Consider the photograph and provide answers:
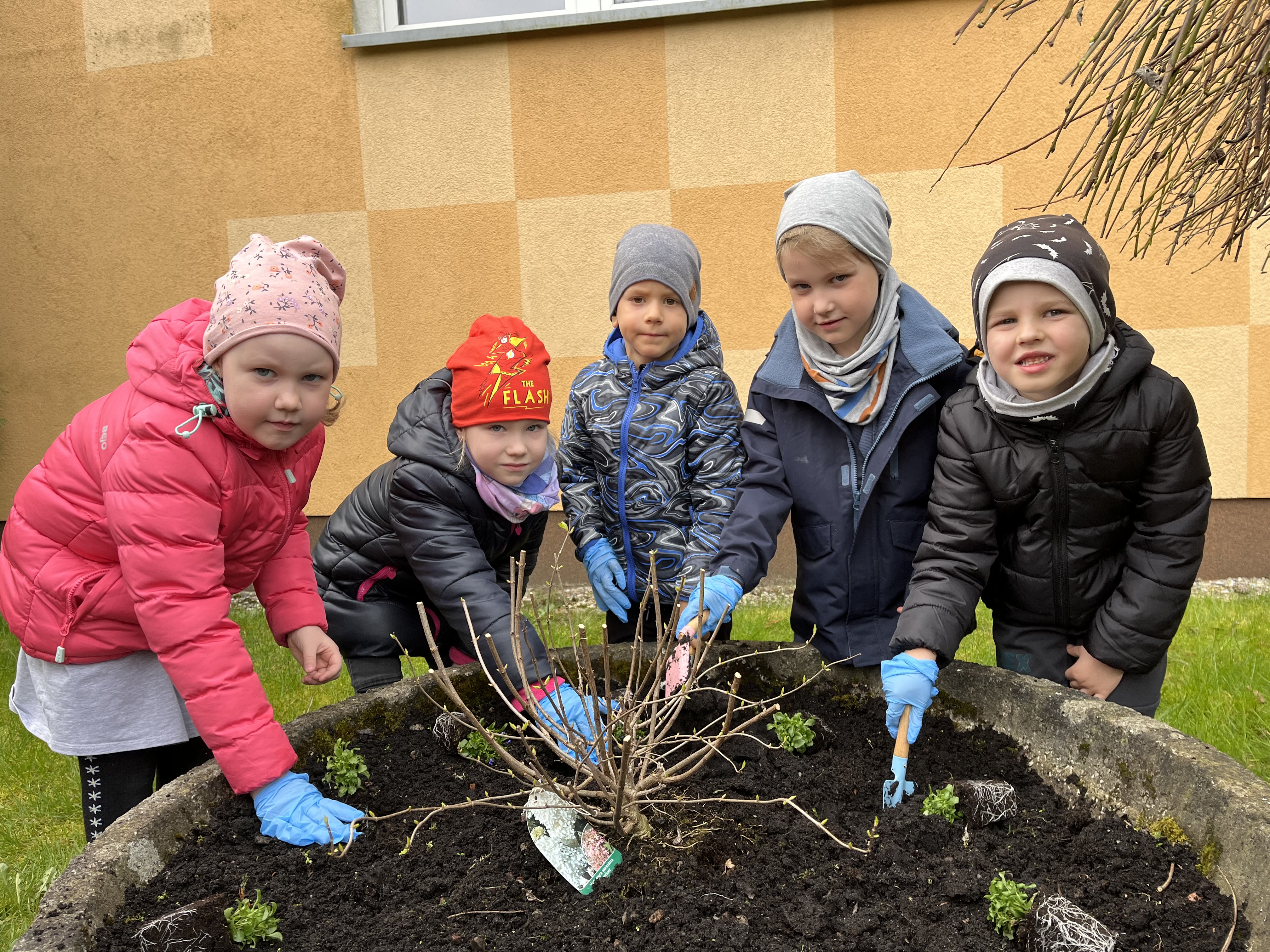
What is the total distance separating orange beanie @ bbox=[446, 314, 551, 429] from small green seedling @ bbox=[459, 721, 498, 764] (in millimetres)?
737

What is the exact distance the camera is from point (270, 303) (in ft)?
6.06

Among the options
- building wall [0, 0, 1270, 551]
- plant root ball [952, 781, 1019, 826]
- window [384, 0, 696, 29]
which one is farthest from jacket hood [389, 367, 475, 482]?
window [384, 0, 696, 29]

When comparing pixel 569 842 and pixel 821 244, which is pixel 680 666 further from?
pixel 821 244

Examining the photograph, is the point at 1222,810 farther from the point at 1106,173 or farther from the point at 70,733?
the point at 70,733

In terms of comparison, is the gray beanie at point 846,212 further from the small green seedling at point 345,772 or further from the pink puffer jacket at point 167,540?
the small green seedling at point 345,772

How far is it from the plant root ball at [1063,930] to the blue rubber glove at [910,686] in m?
0.46

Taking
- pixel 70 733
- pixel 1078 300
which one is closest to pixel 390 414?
pixel 70 733

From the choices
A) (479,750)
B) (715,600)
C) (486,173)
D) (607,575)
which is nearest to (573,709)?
(479,750)

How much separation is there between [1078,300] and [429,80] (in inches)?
160

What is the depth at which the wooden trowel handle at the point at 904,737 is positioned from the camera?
1.92m

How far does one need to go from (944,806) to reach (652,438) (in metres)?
1.19

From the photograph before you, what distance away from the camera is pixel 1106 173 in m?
2.01

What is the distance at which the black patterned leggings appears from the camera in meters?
2.14

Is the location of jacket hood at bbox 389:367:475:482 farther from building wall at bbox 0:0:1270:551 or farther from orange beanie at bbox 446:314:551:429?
building wall at bbox 0:0:1270:551
